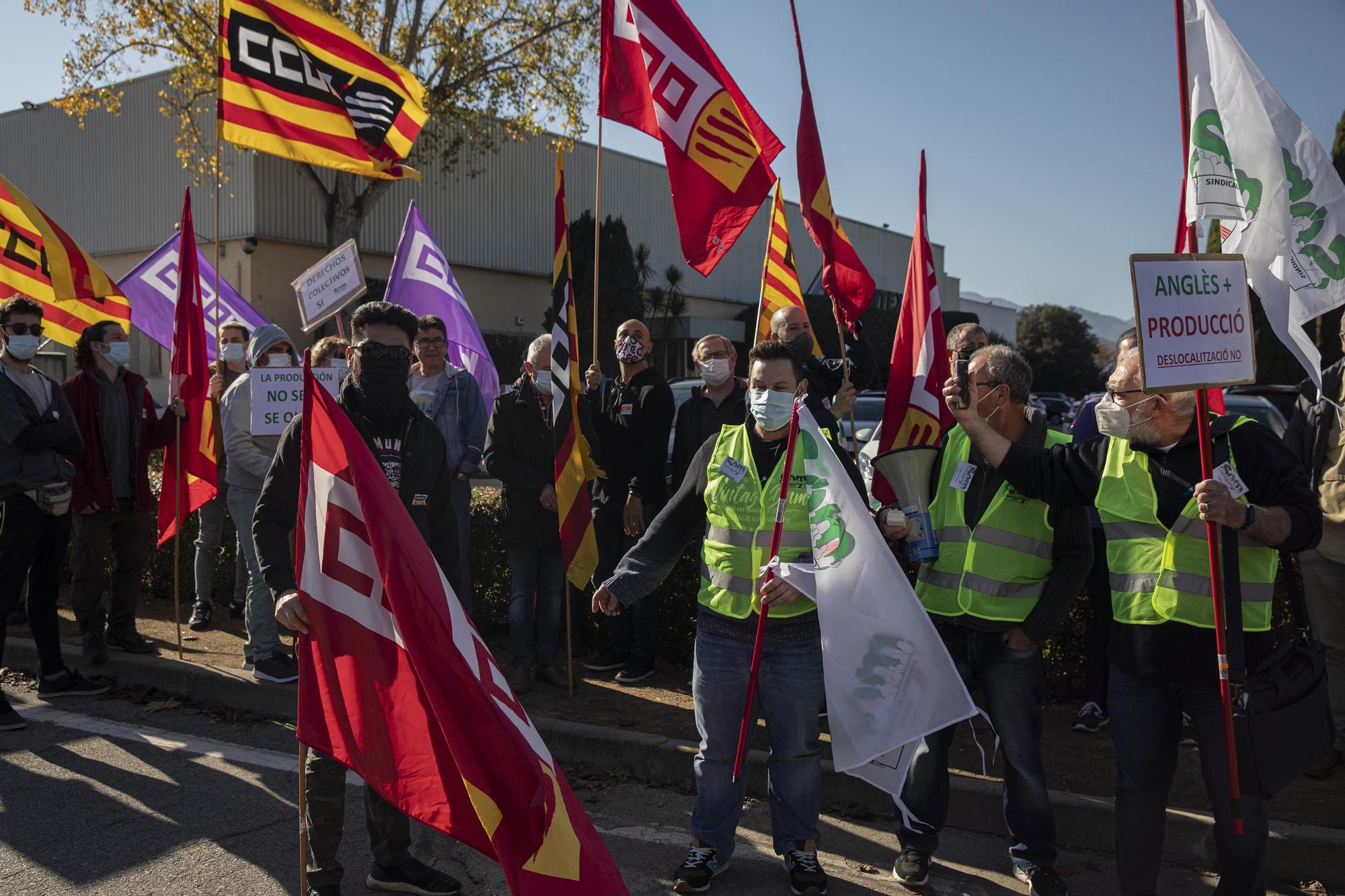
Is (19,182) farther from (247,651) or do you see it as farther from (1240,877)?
(1240,877)

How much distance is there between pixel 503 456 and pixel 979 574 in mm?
3351

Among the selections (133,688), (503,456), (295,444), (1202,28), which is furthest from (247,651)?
(1202,28)

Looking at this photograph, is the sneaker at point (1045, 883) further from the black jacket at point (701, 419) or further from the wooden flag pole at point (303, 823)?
the black jacket at point (701, 419)

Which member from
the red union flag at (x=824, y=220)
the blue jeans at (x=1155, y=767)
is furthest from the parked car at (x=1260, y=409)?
the blue jeans at (x=1155, y=767)

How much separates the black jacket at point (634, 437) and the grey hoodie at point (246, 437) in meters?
2.02

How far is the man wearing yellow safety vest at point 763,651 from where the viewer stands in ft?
13.2

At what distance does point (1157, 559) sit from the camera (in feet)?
11.8

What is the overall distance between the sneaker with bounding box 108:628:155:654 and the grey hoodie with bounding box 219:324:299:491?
1.23 meters

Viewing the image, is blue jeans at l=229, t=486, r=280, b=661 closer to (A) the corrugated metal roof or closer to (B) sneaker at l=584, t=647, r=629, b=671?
(B) sneaker at l=584, t=647, r=629, b=671

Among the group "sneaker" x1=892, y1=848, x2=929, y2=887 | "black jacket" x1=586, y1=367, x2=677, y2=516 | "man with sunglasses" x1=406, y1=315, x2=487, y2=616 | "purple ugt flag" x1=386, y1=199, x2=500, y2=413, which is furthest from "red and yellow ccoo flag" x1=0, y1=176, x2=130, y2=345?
"sneaker" x1=892, y1=848, x2=929, y2=887

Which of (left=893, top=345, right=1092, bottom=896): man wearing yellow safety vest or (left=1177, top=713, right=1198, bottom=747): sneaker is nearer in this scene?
(left=893, top=345, right=1092, bottom=896): man wearing yellow safety vest

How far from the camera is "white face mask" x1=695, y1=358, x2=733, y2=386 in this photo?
5.98 meters

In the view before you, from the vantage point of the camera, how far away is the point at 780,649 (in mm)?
4078

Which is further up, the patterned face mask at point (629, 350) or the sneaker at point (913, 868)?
the patterned face mask at point (629, 350)
